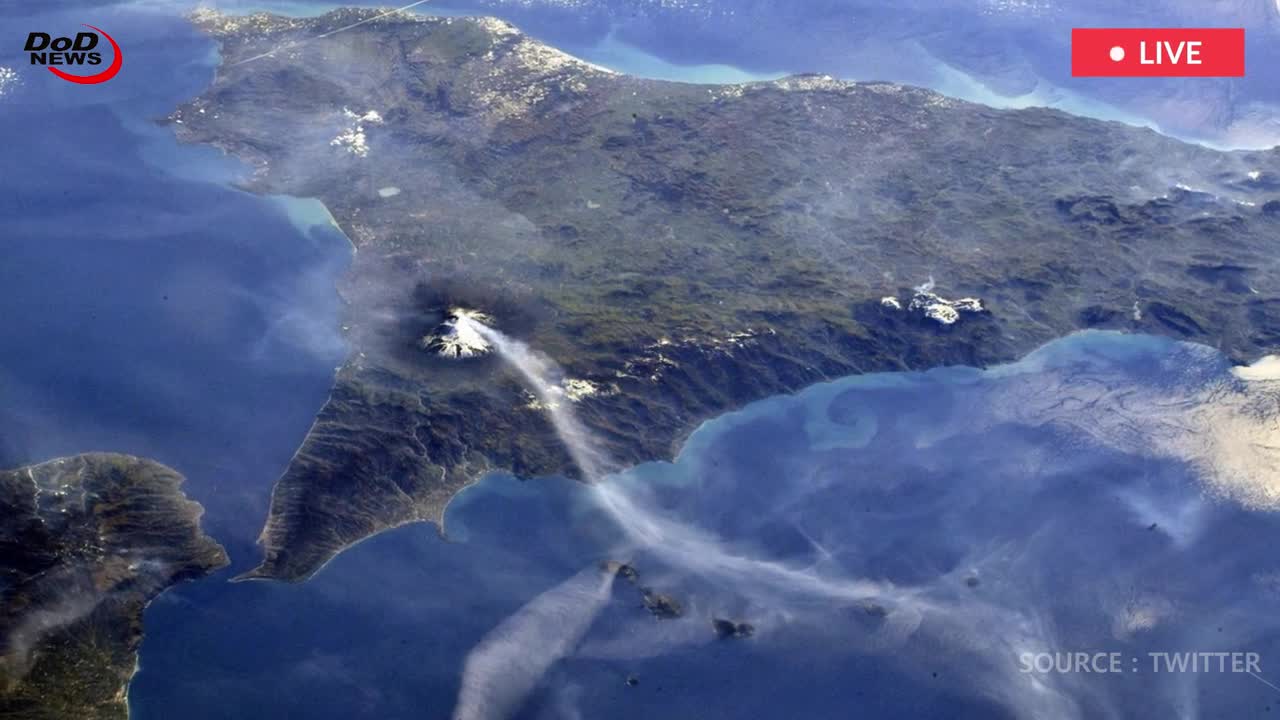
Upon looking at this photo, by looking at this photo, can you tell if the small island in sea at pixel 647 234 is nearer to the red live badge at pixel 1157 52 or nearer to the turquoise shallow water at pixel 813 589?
the turquoise shallow water at pixel 813 589

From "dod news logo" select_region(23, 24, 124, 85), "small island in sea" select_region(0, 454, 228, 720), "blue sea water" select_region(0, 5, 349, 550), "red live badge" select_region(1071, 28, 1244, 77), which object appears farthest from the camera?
"red live badge" select_region(1071, 28, 1244, 77)

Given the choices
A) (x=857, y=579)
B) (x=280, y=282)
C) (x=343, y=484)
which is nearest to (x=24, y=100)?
(x=280, y=282)

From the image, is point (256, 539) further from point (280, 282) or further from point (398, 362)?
point (280, 282)

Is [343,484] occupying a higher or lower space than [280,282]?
lower

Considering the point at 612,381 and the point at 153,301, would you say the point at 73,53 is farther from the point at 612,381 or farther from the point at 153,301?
the point at 612,381

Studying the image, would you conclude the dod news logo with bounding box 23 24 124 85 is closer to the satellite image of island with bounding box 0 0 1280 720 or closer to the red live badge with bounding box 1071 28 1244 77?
the satellite image of island with bounding box 0 0 1280 720

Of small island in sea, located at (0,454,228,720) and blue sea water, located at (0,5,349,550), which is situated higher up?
blue sea water, located at (0,5,349,550)

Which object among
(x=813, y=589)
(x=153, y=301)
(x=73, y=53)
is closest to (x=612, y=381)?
(x=813, y=589)

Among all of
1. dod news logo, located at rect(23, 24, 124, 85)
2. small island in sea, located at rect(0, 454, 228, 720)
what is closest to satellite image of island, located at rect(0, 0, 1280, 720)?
small island in sea, located at rect(0, 454, 228, 720)
